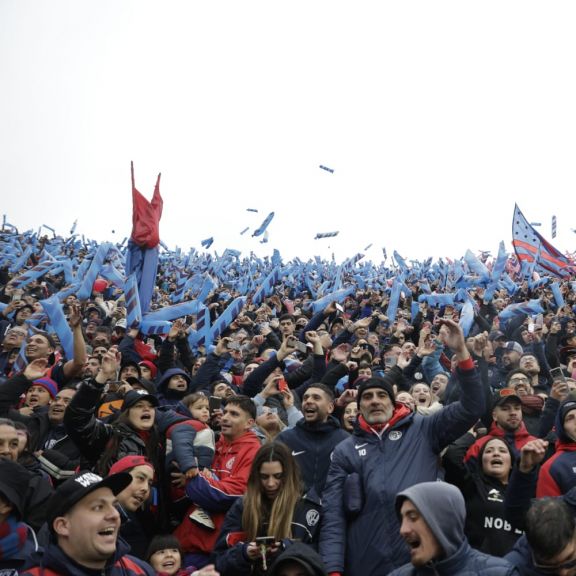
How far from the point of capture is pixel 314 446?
4.25 metres

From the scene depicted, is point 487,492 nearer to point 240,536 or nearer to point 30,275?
point 240,536

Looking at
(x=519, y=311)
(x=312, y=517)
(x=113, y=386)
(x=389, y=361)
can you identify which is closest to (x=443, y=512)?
(x=312, y=517)

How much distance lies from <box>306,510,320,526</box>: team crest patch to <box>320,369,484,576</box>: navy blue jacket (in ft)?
0.15

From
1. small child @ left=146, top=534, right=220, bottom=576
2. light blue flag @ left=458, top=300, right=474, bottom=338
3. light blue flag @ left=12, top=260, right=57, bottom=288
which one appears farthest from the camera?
light blue flag @ left=12, top=260, right=57, bottom=288

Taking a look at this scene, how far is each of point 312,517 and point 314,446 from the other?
0.75 meters

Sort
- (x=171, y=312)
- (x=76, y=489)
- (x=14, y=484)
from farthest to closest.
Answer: (x=171, y=312) < (x=14, y=484) < (x=76, y=489)

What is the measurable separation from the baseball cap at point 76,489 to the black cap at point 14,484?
11.2 inches

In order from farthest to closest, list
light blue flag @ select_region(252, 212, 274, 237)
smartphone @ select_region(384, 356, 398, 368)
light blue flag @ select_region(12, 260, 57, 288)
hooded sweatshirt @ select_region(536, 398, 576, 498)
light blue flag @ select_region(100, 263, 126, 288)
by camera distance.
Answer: light blue flag @ select_region(252, 212, 274, 237) < light blue flag @ select_region(12, 260, 57, 288) < light blue flag @ select_region(100, 263, 126, 288) < smartphone @ select_region(384, 356, 398, 368) < hooded sweatshirt @ select_region(536, 398, 576, 498)

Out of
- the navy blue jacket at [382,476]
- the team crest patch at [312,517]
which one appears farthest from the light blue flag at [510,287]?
the team crest patch at [312,517]

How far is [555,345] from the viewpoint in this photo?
9586 mm

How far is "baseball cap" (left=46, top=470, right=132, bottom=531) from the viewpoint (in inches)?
102

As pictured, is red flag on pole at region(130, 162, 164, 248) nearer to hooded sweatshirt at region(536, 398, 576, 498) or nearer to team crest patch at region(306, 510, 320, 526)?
team crest patch at region(306, 510, 320, 526)

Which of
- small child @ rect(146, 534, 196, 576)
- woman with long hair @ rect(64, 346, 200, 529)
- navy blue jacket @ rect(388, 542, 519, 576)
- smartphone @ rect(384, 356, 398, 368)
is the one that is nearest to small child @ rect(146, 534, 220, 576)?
small child @ rect(146, 534, 196, 576)

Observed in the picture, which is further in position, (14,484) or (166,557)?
(166,557)
